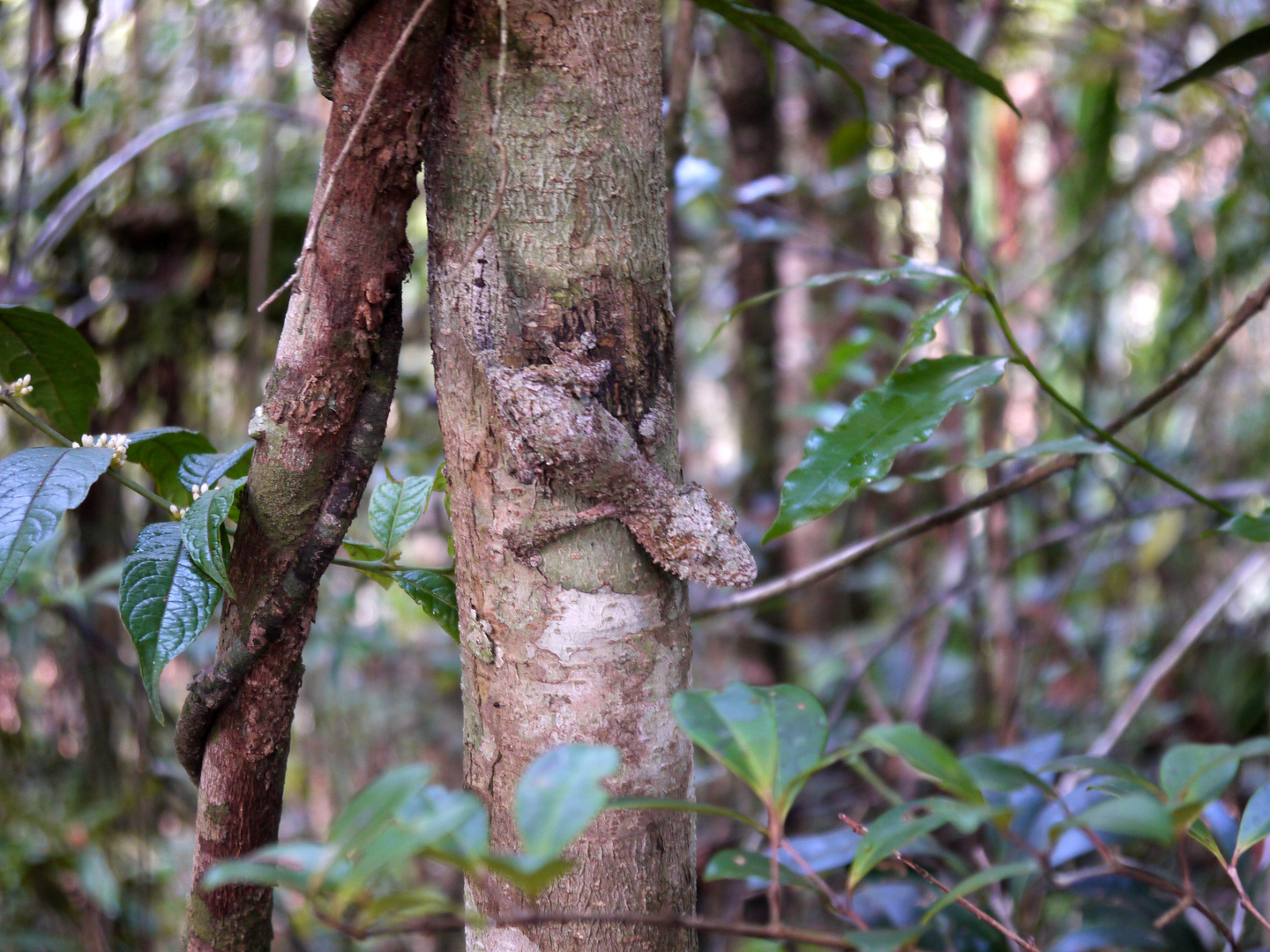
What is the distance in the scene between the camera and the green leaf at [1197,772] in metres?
0.53

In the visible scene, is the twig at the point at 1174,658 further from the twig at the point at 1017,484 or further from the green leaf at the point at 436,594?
the green leaf at the point at 436,594

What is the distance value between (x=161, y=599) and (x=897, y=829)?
528 mm

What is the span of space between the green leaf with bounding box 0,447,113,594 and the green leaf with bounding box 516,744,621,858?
36cm

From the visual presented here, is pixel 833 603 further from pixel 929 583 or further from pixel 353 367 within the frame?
pixel 353 367

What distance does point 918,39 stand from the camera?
0.84 metres

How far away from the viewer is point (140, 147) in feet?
4.54

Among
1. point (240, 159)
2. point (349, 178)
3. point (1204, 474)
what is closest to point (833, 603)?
point (1204, 474)

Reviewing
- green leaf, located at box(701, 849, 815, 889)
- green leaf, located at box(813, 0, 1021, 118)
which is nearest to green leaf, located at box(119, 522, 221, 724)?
green leaf, located at box(701, 849, 815, 889)

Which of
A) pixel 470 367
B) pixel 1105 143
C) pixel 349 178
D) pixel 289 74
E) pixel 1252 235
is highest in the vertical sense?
pixel 289 74

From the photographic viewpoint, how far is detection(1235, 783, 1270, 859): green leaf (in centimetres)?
65

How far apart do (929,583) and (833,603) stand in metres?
0.46

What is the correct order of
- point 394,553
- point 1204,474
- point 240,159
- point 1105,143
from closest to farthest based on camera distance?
point 394,553 → point 1105,143 → point 240,159 → point 1204,474

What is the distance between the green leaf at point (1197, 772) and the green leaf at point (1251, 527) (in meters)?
0.29

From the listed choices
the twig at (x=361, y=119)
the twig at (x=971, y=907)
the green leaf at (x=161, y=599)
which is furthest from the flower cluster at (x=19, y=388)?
the twig at (x=971, y=907)
